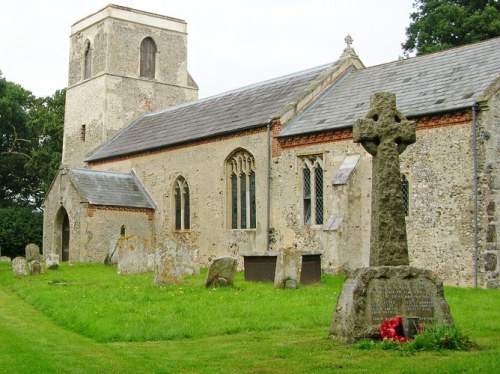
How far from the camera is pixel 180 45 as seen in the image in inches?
1704

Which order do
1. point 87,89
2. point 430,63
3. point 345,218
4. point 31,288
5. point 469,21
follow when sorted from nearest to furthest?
point 31,288 < point 345,218 < point 430,63 < point 469,21 < point 87,89

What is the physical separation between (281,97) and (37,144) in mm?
31408

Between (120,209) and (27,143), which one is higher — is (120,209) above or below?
below

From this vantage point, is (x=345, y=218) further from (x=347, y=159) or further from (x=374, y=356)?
(x=374, y=356)

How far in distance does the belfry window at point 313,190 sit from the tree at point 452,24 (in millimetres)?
14230

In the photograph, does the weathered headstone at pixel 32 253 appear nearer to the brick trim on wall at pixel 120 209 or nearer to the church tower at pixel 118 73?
the brick trim on wall at pixel 120 209

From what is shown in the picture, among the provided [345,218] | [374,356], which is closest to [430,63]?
[345,218]

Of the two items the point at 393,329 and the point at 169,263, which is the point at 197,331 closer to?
the point at 393,329

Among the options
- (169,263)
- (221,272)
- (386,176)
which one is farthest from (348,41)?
(386,176)

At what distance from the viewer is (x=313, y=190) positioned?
80.8 ft

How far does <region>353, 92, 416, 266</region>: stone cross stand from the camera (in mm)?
10508

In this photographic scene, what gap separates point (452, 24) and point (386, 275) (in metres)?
29.1

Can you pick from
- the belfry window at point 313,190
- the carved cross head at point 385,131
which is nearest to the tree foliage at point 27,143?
the belfry window at point 313,190

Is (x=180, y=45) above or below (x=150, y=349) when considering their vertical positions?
above
